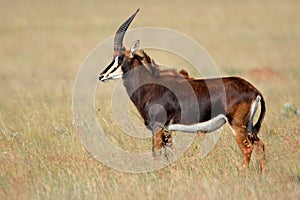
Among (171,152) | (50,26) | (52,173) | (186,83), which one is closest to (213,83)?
(186,83)

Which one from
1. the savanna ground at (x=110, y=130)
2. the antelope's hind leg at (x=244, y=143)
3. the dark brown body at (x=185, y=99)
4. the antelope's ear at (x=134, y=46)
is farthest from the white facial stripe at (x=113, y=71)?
the antelope's hind leg at (x=244, y=143)

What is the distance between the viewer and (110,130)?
1132 cm

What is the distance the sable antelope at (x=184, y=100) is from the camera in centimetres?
927

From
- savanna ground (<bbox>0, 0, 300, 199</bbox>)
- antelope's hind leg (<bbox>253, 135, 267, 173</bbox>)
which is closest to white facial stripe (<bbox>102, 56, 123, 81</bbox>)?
savanna ground (<bbox>0, 0, 300, 199</bbox>)

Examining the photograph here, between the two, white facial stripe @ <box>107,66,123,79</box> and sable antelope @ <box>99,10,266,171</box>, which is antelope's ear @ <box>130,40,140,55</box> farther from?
white facial stripe @ <box>107,66,123,79</box>

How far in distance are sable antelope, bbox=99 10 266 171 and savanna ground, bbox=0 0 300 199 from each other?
0.42 metres

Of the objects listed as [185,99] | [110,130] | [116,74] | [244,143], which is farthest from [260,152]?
[110,130]

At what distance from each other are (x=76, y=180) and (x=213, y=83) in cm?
264

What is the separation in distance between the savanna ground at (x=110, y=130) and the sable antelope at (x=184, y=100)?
1.37 ft

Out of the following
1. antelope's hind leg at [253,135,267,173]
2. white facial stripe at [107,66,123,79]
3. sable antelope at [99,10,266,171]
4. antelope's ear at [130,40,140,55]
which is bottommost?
antelope's hind leg at [253,135,267,173]

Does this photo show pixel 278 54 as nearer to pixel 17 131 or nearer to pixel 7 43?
pixel 7 43

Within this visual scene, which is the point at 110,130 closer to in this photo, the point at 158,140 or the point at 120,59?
the point at 120,59

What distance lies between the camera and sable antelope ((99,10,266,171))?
365 inches

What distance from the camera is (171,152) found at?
373 inches
